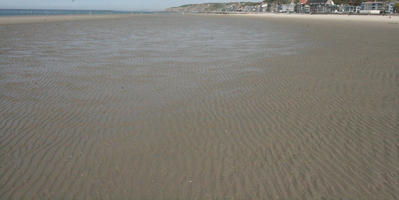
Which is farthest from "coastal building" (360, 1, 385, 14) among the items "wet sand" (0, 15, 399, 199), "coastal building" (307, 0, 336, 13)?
"wet sand" (0, 15, 399, 199)

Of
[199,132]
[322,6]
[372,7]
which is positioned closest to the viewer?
[199,132]

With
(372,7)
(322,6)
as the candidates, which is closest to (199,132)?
(372,7)

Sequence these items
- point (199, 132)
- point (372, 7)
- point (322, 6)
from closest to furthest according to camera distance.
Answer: point (199, 132) → point (372, 7) → point (322, 6)

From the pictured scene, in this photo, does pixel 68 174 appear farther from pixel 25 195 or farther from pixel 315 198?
pixel 315 198

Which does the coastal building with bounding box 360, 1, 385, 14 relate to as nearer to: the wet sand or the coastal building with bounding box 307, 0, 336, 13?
the coastal building with bounding box 307, 0, 336, 13

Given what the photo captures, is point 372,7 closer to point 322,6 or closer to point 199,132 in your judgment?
point 322,6

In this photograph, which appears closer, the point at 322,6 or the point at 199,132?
the point at 199,132

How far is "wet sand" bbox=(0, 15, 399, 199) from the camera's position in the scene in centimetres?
386

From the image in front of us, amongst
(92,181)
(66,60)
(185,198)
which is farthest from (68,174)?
(66,60)

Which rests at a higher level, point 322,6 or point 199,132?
point 322,6

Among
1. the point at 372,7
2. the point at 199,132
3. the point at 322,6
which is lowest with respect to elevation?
the point at 199,132

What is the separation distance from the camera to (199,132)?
17.9 ft

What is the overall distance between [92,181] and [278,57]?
1078 cm

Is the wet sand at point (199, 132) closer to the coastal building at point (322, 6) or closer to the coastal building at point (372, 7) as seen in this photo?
the coastal building at point (372, 7)
